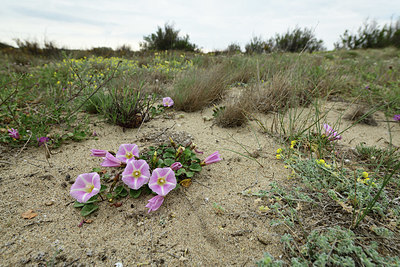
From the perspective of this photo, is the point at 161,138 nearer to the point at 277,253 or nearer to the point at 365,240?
the point at 277,253

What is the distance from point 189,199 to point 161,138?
88cm

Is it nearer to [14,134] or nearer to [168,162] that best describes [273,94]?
[168,162]

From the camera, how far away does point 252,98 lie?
276cm

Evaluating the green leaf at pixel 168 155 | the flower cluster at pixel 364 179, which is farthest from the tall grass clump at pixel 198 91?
the flower cluster at pixel 364 179

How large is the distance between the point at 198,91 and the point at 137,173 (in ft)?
6.59

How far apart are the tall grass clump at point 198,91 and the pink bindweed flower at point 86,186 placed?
1927 millimetres

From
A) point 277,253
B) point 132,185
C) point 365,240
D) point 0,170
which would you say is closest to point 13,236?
point 132,185

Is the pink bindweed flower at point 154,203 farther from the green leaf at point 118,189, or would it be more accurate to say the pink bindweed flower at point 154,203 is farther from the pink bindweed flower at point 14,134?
the pink bindweed flower at point 14,134

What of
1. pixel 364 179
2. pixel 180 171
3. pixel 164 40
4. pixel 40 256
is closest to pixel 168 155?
pixel 180 171

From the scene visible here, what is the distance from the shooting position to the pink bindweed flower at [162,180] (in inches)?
54.9

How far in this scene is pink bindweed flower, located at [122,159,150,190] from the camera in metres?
1.40

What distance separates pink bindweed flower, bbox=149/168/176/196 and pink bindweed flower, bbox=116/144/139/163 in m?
0.29

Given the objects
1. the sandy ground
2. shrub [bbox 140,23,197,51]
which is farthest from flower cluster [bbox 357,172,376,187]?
shrub [bbox 140,23,197,51]

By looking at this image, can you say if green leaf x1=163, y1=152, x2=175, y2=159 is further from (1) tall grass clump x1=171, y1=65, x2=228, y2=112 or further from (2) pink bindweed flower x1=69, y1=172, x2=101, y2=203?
(1) tall grass clump x1=171, y1=65, x2=228, y2=112
